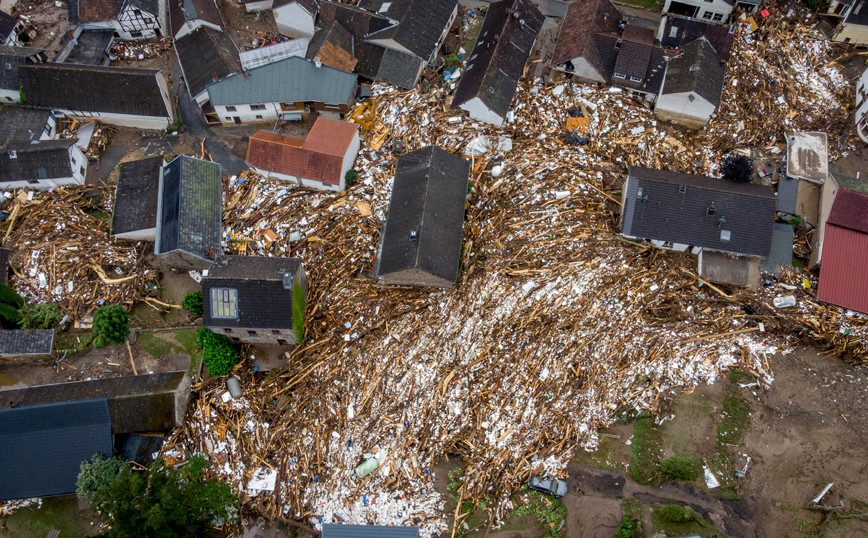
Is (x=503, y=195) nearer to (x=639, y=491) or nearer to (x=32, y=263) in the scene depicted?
(x=639, y=491)

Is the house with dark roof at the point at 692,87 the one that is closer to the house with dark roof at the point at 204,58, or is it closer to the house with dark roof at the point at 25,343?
the house with dark roof at the point at 204,58

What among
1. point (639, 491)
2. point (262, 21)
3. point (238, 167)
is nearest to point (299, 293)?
point (238, 167)

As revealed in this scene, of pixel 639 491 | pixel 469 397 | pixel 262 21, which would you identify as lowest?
pixel 639 491

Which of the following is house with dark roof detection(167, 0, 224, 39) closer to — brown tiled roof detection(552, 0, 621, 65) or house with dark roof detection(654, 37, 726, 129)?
brown tiled roof detection(552, 0, 621, 65)

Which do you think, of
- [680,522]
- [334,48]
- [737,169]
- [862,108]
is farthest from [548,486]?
[334,48]

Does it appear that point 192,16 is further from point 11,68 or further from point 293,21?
point 11,68

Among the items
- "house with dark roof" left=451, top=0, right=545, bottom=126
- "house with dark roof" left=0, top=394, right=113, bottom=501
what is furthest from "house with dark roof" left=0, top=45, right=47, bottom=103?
"house with dark roof" left=451, top=0, right=545, bottom=126
